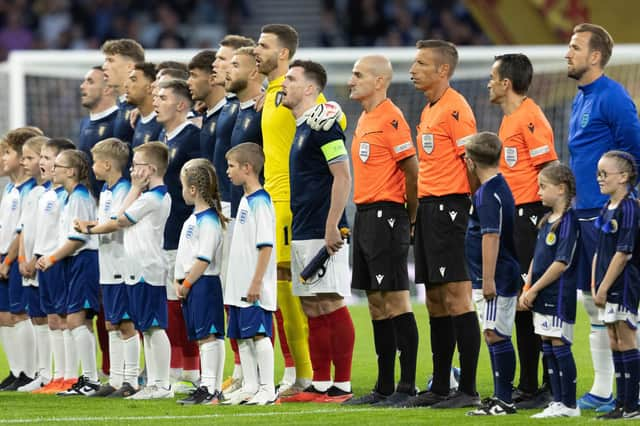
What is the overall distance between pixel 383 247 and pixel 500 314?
3.12 ft

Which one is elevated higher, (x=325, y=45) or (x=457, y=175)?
(x=325, y=45)

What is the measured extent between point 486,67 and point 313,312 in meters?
9.95

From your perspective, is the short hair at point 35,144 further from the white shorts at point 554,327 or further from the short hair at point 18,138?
the white shorts at point 554,327

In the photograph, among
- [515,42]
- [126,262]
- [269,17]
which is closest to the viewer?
[126,262]

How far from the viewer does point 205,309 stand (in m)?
8.98

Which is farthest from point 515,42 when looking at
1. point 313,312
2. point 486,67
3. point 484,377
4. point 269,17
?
point 313,312

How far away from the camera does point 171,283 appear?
10062 millimetres

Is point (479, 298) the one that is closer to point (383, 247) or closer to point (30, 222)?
point (383, 247)

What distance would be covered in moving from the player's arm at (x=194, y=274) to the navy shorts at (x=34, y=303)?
1819mm

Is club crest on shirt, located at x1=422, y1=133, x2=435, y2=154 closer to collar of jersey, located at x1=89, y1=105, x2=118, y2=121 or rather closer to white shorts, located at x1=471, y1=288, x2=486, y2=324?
white shorts, located at x1=471, y1=288, x2=486, y2=324

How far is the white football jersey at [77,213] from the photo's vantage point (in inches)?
391

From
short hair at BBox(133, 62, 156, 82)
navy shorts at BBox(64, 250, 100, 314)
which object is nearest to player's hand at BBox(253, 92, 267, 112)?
short hair at BBox(133, 62, 156, 82)

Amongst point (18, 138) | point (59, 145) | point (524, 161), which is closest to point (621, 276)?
point (524, 161)

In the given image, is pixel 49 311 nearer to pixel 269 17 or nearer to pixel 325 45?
pixel 325 45
